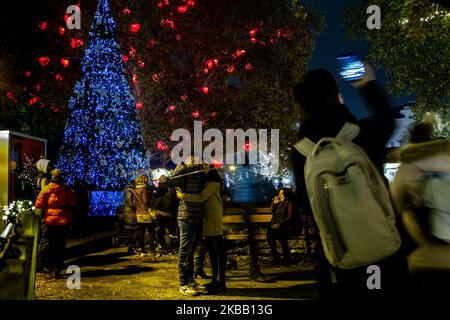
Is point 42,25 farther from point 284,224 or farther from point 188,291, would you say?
point 188,291

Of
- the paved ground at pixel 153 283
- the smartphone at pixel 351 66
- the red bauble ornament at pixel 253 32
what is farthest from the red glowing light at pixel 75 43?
the smartphone at pixel 351 66

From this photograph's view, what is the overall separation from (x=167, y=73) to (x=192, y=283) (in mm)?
15185

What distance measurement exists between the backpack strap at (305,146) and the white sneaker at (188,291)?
4.37 m

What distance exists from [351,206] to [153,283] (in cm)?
581

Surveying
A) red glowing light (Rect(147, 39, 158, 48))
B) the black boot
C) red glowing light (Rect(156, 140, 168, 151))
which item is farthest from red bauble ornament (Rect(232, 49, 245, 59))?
the black boot

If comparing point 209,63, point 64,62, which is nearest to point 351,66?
point 64,62

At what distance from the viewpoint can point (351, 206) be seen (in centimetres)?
201

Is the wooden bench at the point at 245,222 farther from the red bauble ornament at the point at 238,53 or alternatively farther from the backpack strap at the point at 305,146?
the red bauble ornament at the point at 238,53

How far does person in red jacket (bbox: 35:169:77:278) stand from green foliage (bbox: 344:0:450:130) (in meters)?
9.67

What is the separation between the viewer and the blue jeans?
6.29 metres

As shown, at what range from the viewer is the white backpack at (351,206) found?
200cm

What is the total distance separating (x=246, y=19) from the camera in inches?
828
